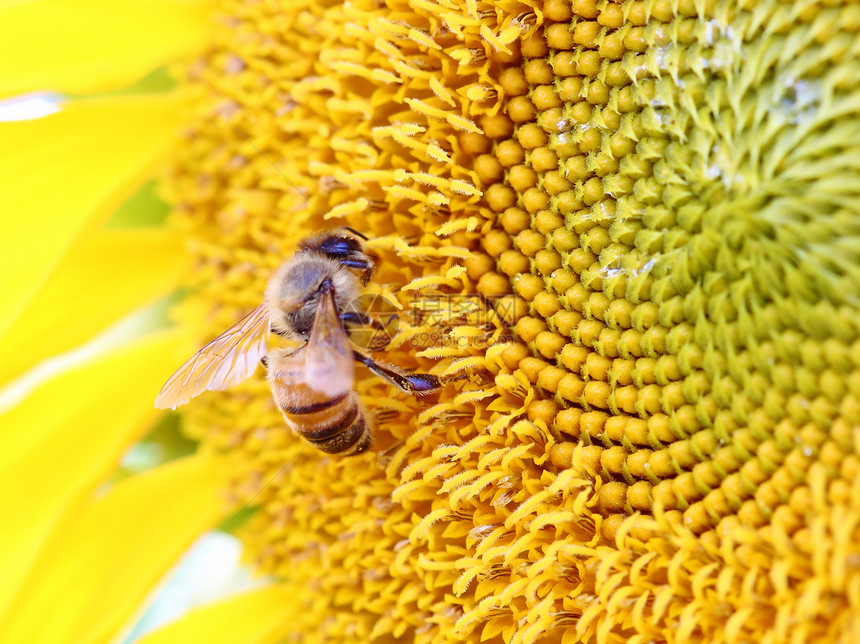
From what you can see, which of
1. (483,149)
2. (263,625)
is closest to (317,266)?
(483,149)

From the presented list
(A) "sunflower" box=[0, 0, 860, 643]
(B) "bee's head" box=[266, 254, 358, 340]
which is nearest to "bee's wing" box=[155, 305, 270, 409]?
(B) "bee's head" box=[266, 254, 358, 340]

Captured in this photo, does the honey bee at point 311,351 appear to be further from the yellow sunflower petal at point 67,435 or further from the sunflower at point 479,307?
the yellow sunflower petal at point 67,435

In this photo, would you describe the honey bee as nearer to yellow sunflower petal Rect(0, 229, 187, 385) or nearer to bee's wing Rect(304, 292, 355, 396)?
bee's wing Rect(304, 292, 355, 396)

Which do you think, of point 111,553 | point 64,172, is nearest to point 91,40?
point 64,172

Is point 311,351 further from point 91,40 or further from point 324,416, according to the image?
point 91,40

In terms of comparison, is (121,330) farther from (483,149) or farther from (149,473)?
(483,149)

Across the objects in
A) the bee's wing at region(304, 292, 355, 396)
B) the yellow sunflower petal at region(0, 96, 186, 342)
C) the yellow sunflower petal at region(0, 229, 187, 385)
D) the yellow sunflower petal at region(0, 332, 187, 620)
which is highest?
the yellow sunflower petal at region(0, 96, 186, 342)
